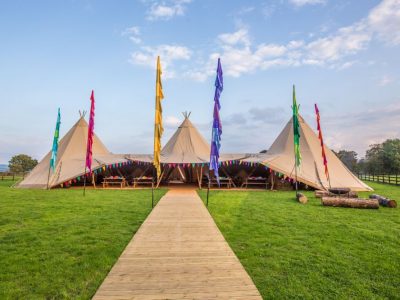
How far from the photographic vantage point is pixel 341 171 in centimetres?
1579

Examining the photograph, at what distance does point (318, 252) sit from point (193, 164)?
1195 cm

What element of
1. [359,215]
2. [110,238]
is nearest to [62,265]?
[110,238]

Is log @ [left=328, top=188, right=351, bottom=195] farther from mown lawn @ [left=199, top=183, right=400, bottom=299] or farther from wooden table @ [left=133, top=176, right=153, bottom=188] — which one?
wooden table @ [left=133, top=176, right=153, bottom=188]

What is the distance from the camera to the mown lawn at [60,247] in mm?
3214

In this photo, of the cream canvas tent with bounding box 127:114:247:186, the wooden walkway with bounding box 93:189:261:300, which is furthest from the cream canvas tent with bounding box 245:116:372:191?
the wooden walkway with bounding box 93:189:261:300

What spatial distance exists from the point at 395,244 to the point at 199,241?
358 centimetres

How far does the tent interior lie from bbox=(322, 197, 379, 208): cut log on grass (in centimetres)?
497

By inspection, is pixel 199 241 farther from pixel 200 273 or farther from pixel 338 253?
pixel 338 253

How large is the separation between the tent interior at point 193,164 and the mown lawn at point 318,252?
24.0 feet

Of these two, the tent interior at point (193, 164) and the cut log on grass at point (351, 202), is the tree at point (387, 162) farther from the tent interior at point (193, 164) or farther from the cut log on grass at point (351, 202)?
the cut log on grass at point (351, 202)

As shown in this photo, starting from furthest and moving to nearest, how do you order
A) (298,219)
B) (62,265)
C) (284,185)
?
(284,185) < (298,219) < (62,265)

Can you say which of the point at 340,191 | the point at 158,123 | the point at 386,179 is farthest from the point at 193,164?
the point at 386,179

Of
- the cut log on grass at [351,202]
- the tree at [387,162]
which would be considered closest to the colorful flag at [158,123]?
the cut log on grass at [351,202]

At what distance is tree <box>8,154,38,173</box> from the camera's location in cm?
3291
